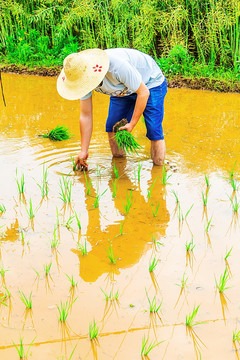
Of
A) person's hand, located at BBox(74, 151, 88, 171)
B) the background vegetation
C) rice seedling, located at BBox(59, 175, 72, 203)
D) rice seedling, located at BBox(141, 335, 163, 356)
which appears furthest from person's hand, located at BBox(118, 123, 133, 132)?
the background vegetation

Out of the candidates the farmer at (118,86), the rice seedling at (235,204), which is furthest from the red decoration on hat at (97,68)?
the rice seedling at (235,204)

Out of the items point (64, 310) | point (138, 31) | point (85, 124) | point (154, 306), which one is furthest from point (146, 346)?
point (138, 31)

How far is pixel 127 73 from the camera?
3.30m

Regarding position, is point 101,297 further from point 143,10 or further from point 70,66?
point 143,10

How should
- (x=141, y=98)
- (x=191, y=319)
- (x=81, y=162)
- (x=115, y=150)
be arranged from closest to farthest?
(x=191, y=319) < (x=141, y=98) < (x=81, y=162) < (x=115, y=150)

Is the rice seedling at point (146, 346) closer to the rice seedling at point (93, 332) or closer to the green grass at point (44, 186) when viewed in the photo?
the rice seedling at point (93, 332)

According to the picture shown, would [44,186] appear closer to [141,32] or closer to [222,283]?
[222,283]

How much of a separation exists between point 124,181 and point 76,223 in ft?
2.83

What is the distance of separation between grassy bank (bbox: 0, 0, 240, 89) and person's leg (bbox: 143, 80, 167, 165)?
3.46 meters

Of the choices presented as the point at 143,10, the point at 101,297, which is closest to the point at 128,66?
the point at 101,297

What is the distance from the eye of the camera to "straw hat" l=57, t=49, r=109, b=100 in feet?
10.7

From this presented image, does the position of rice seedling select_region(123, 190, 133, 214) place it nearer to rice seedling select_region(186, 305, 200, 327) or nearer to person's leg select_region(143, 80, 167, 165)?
person's leg select_region(143, 80, 167, 165)

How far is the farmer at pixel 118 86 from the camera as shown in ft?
10.8

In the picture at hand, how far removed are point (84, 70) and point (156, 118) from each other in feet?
2.82
